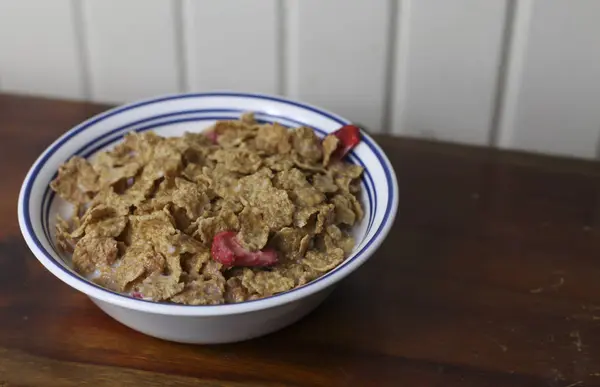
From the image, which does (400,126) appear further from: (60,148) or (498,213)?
(60,148)

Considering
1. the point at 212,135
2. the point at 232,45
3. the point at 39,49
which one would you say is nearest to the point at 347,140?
the point at 212,135

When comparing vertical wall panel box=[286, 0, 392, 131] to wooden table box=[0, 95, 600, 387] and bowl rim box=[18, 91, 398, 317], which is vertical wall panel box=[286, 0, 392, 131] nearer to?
wooden table box=[0, 95, 600, 387]

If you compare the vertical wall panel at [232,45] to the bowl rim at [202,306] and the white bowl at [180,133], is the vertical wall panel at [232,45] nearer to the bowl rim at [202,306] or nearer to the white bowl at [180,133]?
the white bowl at [180,133]

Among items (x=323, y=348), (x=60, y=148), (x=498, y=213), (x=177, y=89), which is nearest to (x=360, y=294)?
(x=323, y=348)

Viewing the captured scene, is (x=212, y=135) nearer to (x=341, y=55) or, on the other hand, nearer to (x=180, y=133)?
(x=180, y=133)

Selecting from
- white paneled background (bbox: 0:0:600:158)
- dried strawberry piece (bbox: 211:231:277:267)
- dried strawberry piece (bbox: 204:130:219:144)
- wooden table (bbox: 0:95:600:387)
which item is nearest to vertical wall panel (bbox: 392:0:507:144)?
white paneled background (bbox: 0:0:600:158)

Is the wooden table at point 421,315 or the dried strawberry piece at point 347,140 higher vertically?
the dried strawberry piece at point 347,140

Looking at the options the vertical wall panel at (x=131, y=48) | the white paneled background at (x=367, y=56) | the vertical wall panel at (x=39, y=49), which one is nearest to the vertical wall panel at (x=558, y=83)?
the white paneled background at (x=367, y=56)
